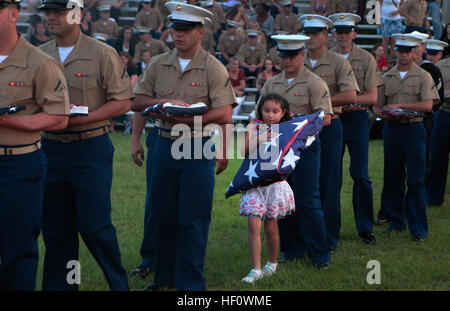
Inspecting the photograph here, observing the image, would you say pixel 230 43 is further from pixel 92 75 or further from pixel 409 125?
pixel 92 75

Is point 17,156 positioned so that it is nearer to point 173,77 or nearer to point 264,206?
point 173,77

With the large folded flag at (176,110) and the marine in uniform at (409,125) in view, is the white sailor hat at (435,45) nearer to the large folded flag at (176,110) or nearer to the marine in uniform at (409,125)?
the marine in uniform at (409,125)

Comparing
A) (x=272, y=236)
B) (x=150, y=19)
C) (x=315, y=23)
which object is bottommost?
(x=272, y=236)

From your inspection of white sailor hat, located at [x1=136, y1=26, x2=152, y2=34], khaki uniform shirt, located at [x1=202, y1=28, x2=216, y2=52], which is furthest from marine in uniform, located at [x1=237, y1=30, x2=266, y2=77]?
white sailor hat, located at [x1=136, y1=26, x2=152, y2=34]

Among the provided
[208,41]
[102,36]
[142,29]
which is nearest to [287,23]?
[208,41]

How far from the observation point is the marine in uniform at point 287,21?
19500mm

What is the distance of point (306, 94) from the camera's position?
22.3 feet

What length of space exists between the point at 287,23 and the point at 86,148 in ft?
49.5

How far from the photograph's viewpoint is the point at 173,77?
5.75 m

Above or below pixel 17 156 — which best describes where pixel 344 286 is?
below

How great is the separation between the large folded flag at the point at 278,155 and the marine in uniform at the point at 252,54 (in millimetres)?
12202

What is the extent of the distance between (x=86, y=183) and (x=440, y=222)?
216 inches

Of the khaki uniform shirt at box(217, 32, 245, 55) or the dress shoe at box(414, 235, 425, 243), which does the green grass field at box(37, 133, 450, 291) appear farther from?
the khaki uniform shirt at box(217, 32, 245, 55)

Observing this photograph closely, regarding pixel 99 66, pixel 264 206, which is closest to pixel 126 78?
pixel 99 66
